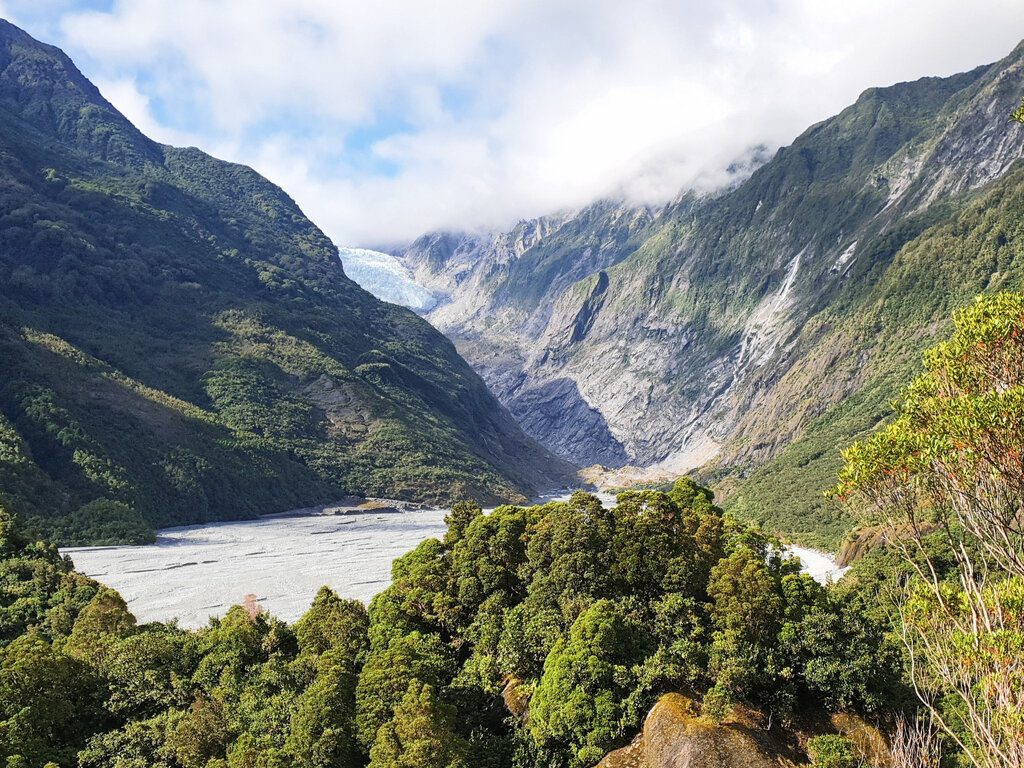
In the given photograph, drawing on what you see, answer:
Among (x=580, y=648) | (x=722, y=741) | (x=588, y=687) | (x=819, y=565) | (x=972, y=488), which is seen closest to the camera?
(x=972, y=488)

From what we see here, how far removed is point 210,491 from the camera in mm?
152625

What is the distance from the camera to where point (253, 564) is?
105938 mm

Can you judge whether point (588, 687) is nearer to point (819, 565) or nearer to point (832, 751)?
point (832, 751)

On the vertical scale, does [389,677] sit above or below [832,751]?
above

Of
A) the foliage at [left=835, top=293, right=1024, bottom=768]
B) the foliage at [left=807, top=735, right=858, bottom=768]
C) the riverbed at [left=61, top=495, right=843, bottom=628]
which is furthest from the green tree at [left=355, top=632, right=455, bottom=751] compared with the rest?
the riverbed at [left=61, top=495, right=843, bottom=628]

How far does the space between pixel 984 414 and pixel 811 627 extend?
60.0ft

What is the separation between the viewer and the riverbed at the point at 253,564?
81.1 metres

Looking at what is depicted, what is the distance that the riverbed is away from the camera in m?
81.1

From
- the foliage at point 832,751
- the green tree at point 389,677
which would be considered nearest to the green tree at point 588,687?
the green tree at point 389,677

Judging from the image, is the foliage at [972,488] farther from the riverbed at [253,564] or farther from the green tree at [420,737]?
the riverbed at [253,564]

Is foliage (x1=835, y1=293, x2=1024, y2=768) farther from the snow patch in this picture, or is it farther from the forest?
the snow patch

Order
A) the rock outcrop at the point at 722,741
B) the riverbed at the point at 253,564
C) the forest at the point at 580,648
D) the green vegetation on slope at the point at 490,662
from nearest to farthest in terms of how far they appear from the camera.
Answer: the forest at the point at 580,648 < the rock outcrop at the point at 722,741 < the green vegetation on slope at the point at 490,662 < the riverbed at the point at 253,564

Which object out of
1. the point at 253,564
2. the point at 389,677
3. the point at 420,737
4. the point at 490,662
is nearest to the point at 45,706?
the point at 389,677

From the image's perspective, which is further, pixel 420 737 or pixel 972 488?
pixel 420 737
